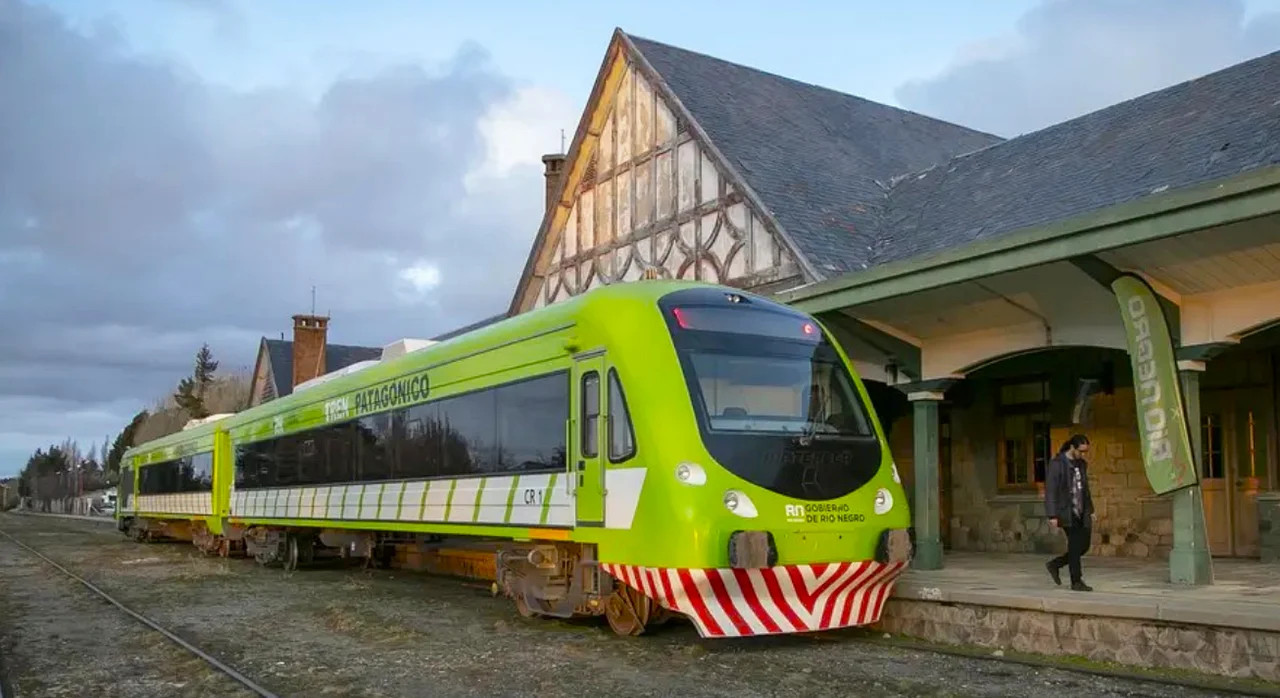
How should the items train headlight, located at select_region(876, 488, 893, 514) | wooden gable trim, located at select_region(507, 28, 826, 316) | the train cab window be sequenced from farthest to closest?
the train cab window < wooden gable trim, located at select_region(507, 28, 826, 316) < train headlight, located at select_region(876, 488, 893, 514)

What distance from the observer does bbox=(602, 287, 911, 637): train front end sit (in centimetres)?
852

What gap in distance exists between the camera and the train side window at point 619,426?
907 cm

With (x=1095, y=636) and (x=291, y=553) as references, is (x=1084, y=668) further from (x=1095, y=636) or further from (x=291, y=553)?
(x=291, y=553)

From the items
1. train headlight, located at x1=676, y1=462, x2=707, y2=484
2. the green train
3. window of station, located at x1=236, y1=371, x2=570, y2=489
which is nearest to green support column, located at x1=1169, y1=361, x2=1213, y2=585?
the green train

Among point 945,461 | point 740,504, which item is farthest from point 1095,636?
point 945,461

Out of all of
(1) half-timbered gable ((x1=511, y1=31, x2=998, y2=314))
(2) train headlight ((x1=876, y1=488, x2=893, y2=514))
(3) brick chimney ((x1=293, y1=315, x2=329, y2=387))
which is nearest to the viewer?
(2) train headlight ((x1=876, y1=488, x2=893, y2=514))

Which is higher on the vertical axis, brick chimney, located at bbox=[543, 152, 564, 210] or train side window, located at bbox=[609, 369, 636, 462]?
brick chimney, located at bbox=[543, 152, 564, 210]

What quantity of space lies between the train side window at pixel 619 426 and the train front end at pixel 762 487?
38 centimetres

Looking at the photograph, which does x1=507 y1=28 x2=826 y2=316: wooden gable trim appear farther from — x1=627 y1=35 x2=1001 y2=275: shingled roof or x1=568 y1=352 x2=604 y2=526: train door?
x1=568 y1=352 x2=604 y2=526: train door

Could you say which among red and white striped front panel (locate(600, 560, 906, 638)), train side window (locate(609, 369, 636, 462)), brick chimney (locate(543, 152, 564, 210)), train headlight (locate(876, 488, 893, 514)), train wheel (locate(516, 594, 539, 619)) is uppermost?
brick chimney (locate(543, 152, 564, 210))

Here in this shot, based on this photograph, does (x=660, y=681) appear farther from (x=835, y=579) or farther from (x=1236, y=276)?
(x=1236, y=276)

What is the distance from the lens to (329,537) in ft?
56.1

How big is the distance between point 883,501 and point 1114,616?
1900 mm

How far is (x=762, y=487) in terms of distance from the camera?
8750 mm
